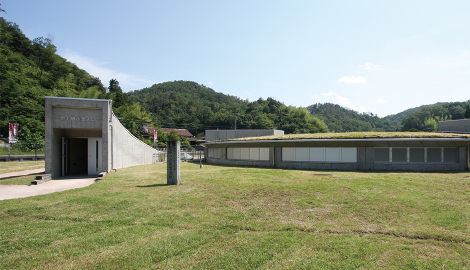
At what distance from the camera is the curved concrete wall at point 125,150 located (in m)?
20.3

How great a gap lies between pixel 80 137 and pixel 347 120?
15325 centimetres

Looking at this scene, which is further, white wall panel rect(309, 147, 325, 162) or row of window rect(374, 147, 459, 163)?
white wall panel rect(309, 147, 325, 162)

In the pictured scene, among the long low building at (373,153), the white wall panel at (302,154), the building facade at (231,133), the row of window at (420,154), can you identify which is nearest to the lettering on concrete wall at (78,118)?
the long low building at (373,153)

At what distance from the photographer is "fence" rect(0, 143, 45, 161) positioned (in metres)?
32.8

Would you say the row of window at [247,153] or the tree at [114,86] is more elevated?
the tree at [114,86]

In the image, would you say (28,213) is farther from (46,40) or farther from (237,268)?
(46,40)

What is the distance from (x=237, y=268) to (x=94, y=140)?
1839cm

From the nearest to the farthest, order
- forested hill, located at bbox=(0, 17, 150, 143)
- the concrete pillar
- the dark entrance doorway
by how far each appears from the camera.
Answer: the concrete pillar → the dark entrance doorway → forested hill, located at bbox=(0, 17, 150, 143)

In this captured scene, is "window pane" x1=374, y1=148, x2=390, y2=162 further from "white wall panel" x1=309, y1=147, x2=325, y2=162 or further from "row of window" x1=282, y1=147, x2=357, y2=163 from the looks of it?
"white wall panel" x1=309, y1=147, x2=325, y2=162

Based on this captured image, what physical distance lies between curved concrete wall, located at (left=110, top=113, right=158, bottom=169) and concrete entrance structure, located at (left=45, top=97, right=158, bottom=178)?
8 centimetres

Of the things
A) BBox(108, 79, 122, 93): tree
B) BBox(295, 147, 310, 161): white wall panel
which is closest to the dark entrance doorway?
BBox(295, 147, 310, 161): white wall panel

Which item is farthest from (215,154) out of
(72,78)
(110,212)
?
(72,78)

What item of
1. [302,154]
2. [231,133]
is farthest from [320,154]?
[231,133]

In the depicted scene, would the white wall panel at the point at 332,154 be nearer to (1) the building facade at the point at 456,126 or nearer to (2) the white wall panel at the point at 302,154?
(2) the white wall panel at the point at 302,154
